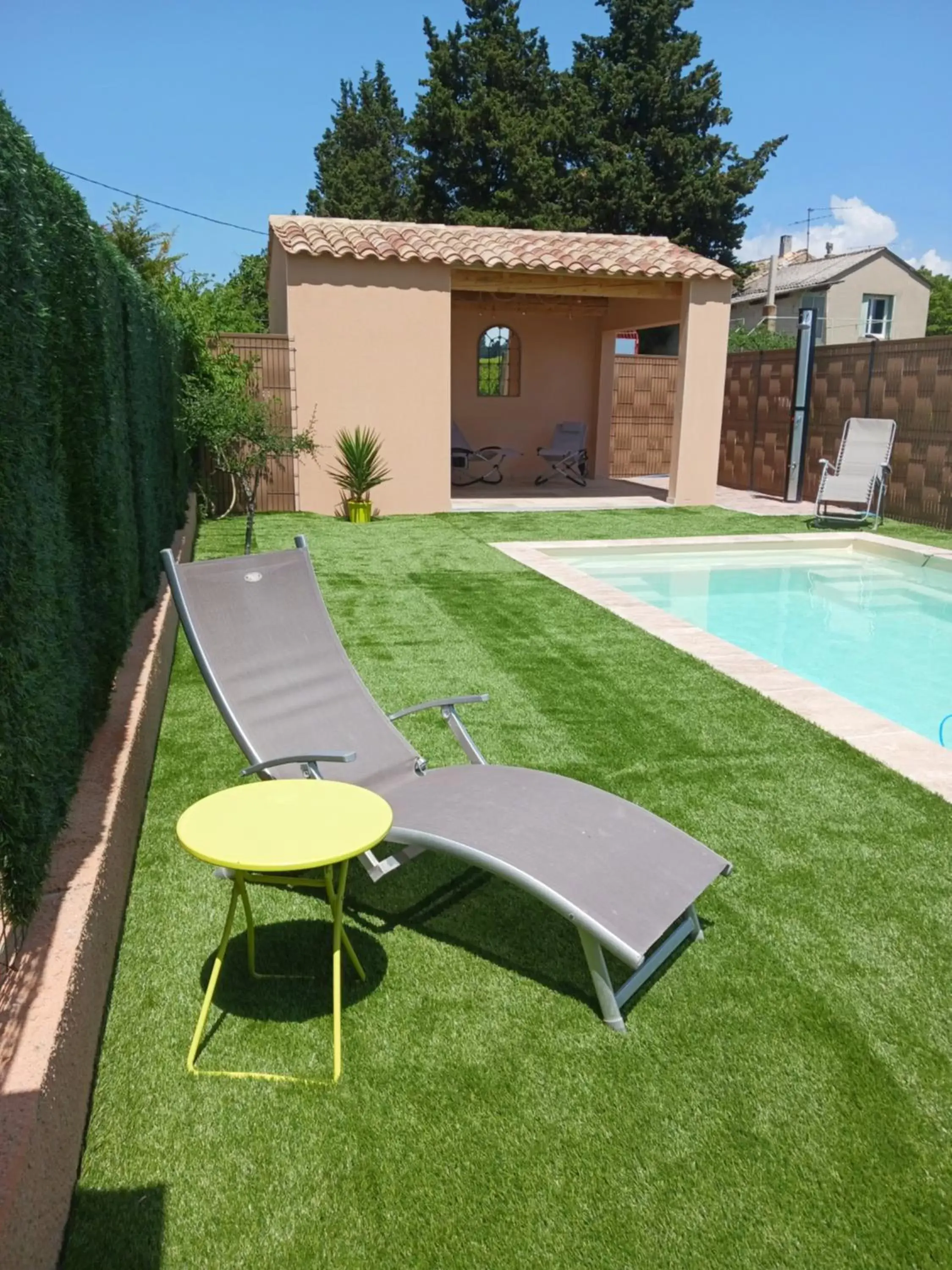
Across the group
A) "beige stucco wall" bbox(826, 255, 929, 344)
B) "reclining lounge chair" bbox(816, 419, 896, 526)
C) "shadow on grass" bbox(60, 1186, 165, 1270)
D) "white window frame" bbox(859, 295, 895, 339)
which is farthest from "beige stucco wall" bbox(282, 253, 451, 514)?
"white window frame" bbox(859, 295, 895, 339)

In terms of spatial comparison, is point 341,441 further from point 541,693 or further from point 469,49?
point 469,49

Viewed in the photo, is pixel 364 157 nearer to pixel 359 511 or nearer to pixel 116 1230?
pixel 359 511

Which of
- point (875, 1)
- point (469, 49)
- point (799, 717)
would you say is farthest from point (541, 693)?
point (469, 49)

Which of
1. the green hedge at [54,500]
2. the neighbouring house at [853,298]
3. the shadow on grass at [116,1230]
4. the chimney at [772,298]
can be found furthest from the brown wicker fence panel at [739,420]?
the chimney at [772,298]

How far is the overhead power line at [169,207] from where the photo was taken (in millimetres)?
23469

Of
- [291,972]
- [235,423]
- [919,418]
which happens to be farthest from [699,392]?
[291,972]

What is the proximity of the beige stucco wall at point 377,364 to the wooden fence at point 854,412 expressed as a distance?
5.88 m

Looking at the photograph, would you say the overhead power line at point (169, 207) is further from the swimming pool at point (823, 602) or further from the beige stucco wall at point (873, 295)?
the beige stucco wall at point (873, 295)

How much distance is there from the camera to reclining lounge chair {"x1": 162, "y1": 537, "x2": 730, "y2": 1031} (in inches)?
111

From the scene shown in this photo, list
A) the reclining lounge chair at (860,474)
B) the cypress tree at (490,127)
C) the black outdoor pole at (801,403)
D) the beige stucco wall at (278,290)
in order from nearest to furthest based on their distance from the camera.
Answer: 1. the reclining lounge chair at (860,474)
2. the beige stucco wall at (278,290)
3. the black outdoor pole at (801,403)
4. the cypress tree at (490,127)

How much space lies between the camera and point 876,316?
41.3m

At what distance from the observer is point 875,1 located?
12.9 meters

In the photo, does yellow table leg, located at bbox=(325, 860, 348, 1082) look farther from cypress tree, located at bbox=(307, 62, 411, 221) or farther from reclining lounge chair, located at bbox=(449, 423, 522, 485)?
cypress tree, located at bbox=(307, 62, 411, 221)

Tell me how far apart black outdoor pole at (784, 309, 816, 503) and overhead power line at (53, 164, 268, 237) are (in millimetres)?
10734
